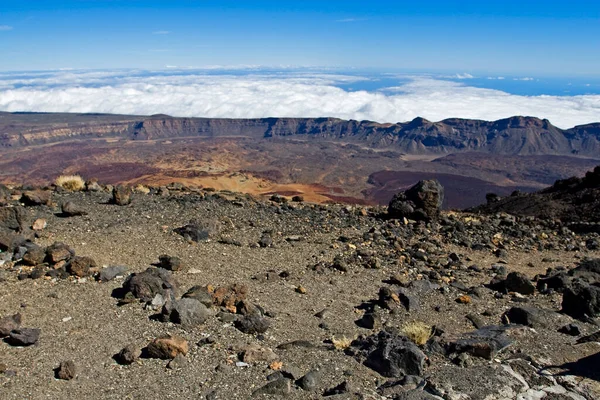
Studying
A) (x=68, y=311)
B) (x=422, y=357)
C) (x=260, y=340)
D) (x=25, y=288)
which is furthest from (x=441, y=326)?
(x=25, y=288)

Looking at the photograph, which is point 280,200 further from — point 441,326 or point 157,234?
point 441,326

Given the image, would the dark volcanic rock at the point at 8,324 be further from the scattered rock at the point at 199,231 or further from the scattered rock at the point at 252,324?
the scattered rock at the point at 199,231

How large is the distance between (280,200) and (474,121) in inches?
6668

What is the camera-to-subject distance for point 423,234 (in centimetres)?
1266

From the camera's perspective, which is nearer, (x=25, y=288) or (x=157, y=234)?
(x=25, y=288)

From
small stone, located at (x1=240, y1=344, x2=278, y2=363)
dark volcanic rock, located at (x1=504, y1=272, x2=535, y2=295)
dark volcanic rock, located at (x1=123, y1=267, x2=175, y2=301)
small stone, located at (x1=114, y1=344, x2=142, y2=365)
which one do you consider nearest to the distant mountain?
dark volcanic rock, located at (x1=504, y1=272, x2=535, y2=295)

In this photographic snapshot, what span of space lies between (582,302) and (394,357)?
13.7 feet

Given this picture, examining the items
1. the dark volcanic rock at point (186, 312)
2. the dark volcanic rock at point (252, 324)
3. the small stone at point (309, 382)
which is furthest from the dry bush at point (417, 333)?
the dark volcanic rock at point (186, 312)

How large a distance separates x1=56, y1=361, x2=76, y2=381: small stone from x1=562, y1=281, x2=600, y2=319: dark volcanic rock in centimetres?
740

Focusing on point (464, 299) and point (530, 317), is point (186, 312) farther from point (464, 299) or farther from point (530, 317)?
point (530, 317)

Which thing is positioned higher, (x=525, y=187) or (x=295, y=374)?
(x=295, y=374)

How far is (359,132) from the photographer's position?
6831 inches

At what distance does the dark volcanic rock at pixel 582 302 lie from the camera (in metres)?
7.44

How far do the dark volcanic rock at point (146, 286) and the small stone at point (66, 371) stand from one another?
1.79 m
